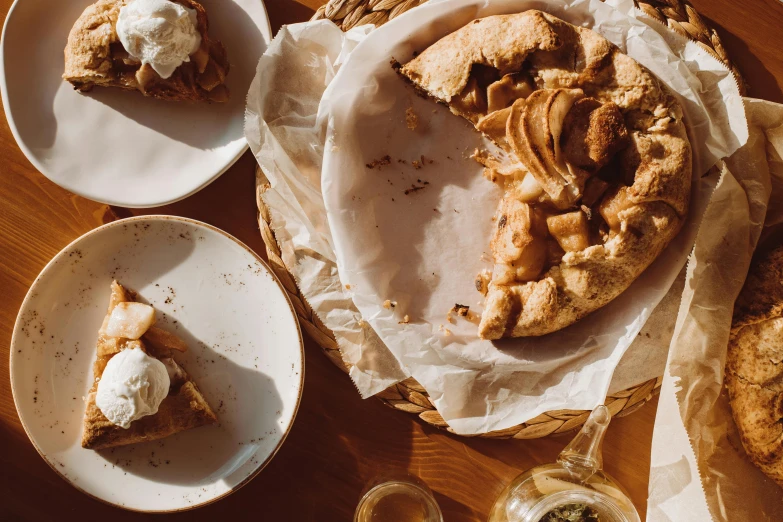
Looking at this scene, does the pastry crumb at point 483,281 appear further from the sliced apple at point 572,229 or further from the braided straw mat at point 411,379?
the braided straw mat at point 411,379

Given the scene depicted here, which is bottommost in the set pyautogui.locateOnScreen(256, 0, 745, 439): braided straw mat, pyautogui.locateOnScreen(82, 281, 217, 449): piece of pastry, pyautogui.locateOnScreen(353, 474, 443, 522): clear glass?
pyautogui.locateOnScreen(353, 474, 443, 522): clear glass

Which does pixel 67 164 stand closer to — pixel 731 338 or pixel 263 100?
pixel 263 100

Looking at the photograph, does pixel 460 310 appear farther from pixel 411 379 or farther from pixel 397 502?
pixel 397 502

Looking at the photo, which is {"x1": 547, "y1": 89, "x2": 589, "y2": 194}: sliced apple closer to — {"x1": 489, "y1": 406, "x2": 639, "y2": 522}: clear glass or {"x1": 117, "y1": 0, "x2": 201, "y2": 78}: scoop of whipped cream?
{"x1": 489, "y1": 406, "x2": 639, "y2": 522}: clear glass

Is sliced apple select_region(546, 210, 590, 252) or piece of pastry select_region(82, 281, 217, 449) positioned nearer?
sliced apple select_region(546, 210, 590, 252)

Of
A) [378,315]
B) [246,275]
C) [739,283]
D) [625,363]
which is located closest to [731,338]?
[739,283]

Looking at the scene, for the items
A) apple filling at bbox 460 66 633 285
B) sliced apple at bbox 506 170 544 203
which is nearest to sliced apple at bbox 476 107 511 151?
apple filling at bbox 460 66 633 285

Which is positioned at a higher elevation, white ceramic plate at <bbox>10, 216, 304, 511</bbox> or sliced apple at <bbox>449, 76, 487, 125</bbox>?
sliced apple at <bbox>449, 76, 487, 125</bbox>
